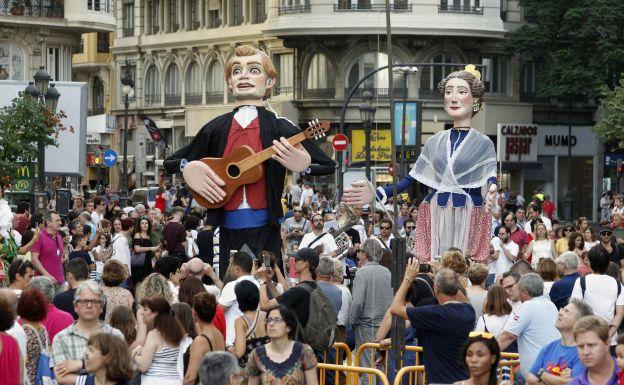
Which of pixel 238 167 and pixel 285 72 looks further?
pixel 285 72

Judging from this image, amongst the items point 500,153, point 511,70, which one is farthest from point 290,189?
point 511,70

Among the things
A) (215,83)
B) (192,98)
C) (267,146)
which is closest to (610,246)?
(267,146)

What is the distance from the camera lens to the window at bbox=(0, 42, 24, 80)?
55.9 meters

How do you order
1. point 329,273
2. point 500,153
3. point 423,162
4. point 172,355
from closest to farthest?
point 172,355
point 329,273
point 423,162
point 500,153

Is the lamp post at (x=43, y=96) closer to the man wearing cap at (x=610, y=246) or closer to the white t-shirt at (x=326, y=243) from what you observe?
the white t-shirt at (x=326, y=243)

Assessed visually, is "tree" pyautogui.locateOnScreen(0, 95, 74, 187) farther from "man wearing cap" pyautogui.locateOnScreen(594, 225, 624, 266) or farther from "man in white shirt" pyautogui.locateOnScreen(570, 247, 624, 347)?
"man in white shirt" pyautogui.locateOnScreen(570, 247, 624, 347)

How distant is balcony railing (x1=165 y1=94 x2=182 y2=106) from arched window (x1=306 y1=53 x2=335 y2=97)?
916 cm

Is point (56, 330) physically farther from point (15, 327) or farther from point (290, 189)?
point (290, 189)

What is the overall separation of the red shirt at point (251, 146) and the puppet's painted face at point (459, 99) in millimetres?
2263

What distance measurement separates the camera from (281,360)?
1202 cm

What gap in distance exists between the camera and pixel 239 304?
13.5 m

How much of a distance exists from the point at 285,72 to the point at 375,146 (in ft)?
25.6

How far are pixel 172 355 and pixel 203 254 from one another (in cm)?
975

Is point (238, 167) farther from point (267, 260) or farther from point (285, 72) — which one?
point (285, 72)
